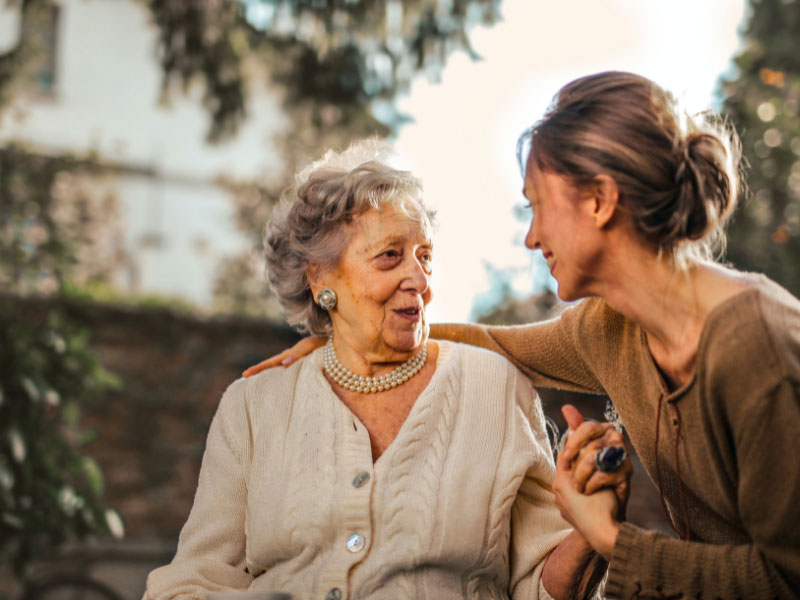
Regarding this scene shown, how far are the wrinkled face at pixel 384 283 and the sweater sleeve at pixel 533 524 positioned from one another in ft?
1.31

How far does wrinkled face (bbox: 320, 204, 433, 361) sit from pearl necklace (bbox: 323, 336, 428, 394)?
0.03 m

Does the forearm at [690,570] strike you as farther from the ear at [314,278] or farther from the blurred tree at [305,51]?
the blurred tree at [305,51]

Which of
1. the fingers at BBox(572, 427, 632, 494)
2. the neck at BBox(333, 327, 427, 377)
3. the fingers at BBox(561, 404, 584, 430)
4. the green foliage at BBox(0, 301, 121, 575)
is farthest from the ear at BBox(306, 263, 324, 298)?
the green foliage at BBox(0, 301, 121, 575)

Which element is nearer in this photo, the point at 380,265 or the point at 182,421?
the point at 380,265

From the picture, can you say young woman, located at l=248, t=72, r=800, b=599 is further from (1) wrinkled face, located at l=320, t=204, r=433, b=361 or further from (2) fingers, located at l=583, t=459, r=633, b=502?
(1) wrinkled face, located at l=320, t=204, r=433, b=361

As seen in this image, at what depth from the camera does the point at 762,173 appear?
659 centimetres

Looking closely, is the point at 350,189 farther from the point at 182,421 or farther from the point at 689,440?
the point at 182,421

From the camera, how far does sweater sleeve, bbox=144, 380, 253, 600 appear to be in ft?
8.07

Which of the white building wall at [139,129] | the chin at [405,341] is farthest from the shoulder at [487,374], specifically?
the white building wall at [139,129]

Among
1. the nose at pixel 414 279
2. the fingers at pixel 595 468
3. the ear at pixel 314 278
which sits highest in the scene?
the nose at pixel 414 279

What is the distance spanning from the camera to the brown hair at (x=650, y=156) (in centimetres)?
197

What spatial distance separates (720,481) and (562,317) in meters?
0.71

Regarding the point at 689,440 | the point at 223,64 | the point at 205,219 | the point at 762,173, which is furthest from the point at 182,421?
the point at 205,219

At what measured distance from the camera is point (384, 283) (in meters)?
2.60
